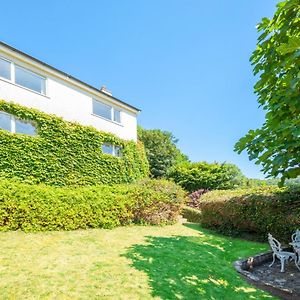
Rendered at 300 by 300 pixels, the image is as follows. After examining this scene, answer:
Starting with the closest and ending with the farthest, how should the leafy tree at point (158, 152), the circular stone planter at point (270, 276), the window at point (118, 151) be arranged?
the circular stone planter at point (270, 276) → the window at point (118, 151) → the leafy tree at point (158, 152)

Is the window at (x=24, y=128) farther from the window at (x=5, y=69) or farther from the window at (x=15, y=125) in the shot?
the window at (x=5, y=69)

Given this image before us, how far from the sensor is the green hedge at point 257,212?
34.1ft

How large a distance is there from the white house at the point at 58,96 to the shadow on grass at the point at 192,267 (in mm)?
11258

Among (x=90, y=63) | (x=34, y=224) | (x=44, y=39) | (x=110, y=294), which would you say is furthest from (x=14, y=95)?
(x=110, y=294)

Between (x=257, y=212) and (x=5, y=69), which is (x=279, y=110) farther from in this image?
(x=5, y=69)

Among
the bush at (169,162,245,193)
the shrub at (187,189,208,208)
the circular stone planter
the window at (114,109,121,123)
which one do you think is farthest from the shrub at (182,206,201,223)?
the window at (114,109,121,123)

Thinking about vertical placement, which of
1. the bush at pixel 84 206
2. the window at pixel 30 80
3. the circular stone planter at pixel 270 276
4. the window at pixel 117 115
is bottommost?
the circular stone planter at pixel 270 276

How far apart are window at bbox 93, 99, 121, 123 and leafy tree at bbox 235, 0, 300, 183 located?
53.3ft

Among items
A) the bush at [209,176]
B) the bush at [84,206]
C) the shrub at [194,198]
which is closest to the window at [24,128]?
the bush at [84,206]

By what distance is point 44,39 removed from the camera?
49.0 ft

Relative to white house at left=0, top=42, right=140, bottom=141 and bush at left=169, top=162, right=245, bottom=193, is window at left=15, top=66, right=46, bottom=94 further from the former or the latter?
bush at left=169, top=162, right=245, bottom=193

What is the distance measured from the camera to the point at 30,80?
52.8 ft

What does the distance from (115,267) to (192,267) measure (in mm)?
2136

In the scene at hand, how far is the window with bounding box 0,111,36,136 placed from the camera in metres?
14.3
